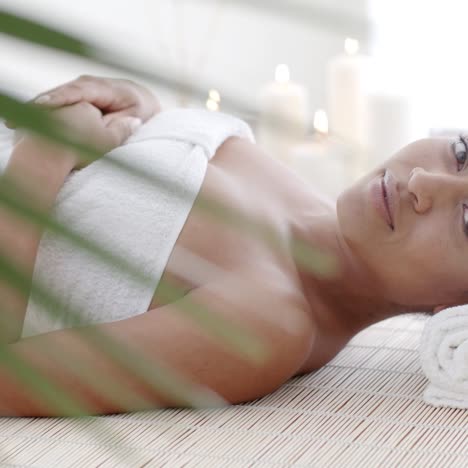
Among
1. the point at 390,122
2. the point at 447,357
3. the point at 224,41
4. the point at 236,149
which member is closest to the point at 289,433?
the point at 447,357

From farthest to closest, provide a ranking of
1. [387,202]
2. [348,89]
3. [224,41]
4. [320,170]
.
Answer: [224,41], [348,89], [320,170], [387,202]

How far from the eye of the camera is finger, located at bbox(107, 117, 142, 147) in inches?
66.3

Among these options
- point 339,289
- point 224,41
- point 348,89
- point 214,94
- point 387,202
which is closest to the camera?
point 214,94

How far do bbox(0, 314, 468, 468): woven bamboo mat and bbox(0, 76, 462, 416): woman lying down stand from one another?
42 millimetres

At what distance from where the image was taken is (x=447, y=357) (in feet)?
4.53

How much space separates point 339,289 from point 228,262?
0.28m

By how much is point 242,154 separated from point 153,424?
2.19ft

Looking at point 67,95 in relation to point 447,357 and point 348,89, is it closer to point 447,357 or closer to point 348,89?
point 447,357

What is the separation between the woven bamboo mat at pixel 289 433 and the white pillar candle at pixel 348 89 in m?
2.20

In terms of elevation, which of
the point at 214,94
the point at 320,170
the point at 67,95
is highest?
the point at 214,94

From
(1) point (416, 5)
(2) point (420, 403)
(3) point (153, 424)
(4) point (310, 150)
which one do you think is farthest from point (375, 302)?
(1) point (416, 5)

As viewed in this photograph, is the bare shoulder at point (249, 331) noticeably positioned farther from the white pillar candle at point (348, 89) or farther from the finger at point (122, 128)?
the white pillar candle at point (348, 89)

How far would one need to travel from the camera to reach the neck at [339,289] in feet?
5.10

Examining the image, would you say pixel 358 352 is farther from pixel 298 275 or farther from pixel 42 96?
pixel 42 96
